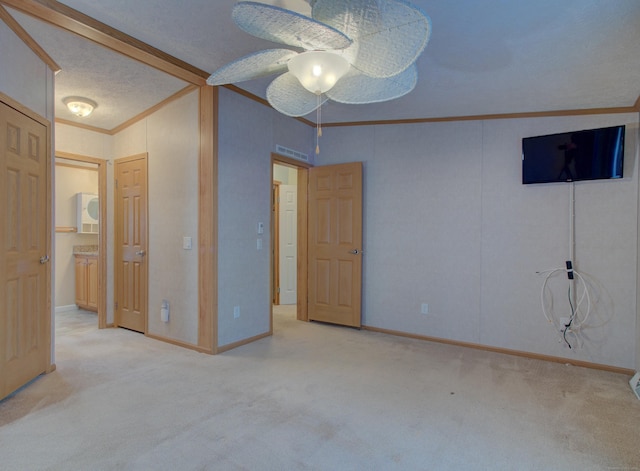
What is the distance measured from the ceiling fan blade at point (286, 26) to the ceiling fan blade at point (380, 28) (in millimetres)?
103

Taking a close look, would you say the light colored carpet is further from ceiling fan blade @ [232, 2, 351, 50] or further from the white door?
the white door

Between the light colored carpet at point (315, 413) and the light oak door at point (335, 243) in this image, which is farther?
the light oak door at point (335, 243)

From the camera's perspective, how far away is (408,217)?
13.8 ft

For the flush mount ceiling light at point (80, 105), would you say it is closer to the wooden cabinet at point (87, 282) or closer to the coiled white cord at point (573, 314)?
the wooden cabinet at point (87, 282)

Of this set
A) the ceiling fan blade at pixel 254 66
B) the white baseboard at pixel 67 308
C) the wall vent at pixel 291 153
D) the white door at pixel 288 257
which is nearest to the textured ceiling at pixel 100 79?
the wall vent at pixel 291 153

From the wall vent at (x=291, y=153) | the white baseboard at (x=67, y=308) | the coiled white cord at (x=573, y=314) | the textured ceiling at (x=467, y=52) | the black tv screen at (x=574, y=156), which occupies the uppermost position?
the textured ceiling at (x=467, y=52)

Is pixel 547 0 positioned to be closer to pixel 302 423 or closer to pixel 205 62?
pixel 205 62

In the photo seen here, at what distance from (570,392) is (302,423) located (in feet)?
6.72

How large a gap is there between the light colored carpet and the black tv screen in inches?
67.9

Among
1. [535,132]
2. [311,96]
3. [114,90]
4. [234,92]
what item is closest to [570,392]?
[535,132]

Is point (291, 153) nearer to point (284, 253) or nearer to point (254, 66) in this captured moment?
point (284, 253)

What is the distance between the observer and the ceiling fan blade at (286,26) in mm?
1312

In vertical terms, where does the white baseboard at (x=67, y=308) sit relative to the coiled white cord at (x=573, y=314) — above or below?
below

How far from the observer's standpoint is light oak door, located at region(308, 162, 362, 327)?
4.39 meters
